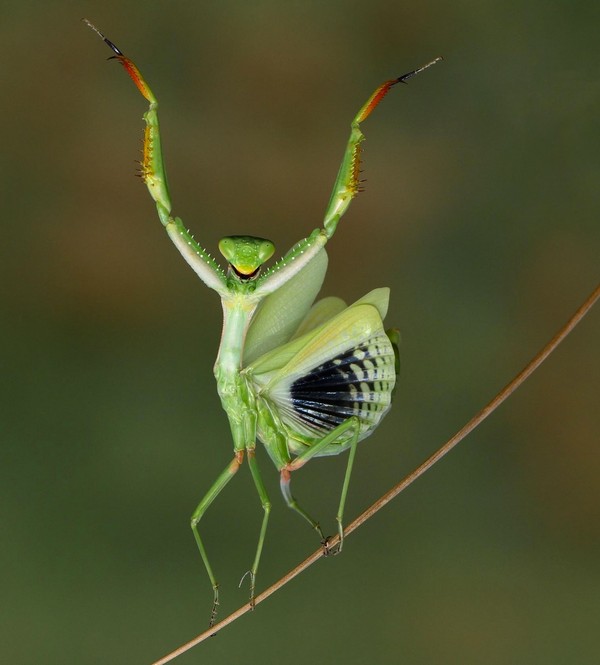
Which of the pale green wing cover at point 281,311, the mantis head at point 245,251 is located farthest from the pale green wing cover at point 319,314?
the mantis head at point 245,251

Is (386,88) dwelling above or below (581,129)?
above

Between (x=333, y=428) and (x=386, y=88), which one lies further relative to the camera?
(x=333, y=428)

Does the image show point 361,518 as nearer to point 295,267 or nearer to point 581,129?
point 295,267

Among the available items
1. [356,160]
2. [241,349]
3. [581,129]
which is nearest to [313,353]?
[241,349]

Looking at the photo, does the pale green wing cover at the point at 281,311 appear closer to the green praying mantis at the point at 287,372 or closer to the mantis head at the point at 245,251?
the green praying mantis at the point at 287,372

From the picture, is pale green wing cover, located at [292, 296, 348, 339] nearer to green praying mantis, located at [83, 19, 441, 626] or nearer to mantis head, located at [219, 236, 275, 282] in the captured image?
green praying mantis, located at [83, 19, 441, 626]

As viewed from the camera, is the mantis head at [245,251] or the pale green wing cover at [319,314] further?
the pale green wing cover at [319,314]

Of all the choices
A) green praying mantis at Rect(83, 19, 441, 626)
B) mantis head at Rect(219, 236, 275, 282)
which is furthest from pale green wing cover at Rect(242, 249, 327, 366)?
mantis head at Rect(219, 236, 275, 282)
